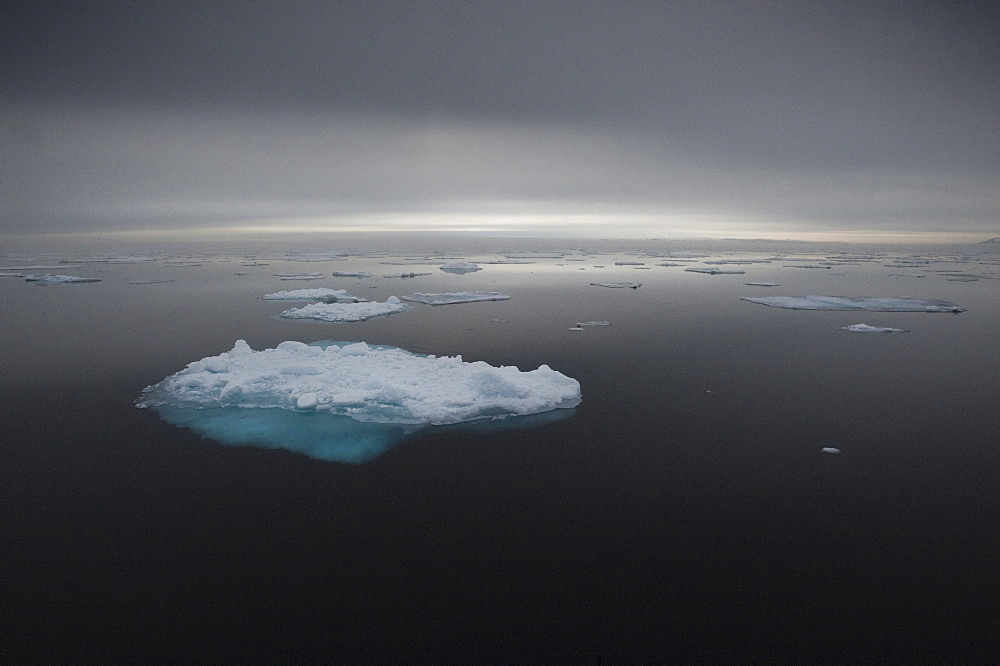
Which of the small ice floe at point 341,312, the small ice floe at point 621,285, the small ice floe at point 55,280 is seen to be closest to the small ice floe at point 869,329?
the small ice floe at point 621,285

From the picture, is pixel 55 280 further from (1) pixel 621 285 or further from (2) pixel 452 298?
(1) pixel 621 285

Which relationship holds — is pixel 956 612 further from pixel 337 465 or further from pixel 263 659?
pixel 337 465

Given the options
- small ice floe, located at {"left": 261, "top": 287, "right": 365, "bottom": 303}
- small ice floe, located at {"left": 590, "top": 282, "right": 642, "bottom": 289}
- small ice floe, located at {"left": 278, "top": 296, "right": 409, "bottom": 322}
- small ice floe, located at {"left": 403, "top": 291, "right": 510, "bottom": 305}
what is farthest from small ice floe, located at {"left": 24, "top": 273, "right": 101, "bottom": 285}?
small ice floe, located at {"left": 590, "top": 282, "right": 642, "bottom": 289}

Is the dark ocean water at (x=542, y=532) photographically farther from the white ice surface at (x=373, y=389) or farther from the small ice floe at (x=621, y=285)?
the small ice floe at (x=621, y=285)

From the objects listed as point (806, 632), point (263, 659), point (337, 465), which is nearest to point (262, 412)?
point (337, 465)

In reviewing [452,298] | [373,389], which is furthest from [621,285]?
[373,389]

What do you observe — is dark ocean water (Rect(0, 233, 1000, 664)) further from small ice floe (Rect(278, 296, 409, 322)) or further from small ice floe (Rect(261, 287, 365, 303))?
small ice floe (Rect(261, 287, 365, 303))
